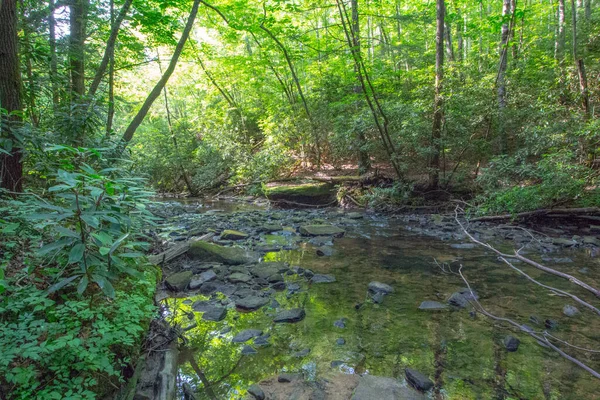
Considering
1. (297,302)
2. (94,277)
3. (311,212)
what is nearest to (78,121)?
(94,277)

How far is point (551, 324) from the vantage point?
3.57 metres

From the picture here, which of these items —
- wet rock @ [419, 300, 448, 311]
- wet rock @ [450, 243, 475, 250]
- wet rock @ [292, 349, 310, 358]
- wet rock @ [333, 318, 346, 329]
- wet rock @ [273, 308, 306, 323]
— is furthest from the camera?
wet rock @ [450, 243, 475, 250]

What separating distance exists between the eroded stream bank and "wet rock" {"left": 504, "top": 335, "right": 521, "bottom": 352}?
0.01 meters

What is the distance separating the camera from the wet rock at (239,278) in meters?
4.95

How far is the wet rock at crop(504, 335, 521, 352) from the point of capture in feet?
10.3

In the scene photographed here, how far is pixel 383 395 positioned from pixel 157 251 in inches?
170

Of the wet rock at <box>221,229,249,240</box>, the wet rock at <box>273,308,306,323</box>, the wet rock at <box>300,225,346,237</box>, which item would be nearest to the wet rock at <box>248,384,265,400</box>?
the wet rock at <box>273,308,306,323</box>

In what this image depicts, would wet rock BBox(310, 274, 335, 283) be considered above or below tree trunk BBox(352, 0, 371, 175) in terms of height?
below

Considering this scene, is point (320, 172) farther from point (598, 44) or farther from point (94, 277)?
point (94, 277)

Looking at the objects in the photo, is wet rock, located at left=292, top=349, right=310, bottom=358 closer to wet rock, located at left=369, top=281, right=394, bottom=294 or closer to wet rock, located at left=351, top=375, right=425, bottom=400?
wet rock, located at left=351, top=375, right=425, bottom=400

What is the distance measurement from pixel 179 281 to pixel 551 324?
455 cm

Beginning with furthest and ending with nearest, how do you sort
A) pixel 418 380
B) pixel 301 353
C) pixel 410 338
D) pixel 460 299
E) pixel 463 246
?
pixel 463 246 < pixel 460 299 < pixel 410 338 < pixel 301 353 < pixel 418 380

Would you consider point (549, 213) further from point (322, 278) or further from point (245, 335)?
point (245, 335)

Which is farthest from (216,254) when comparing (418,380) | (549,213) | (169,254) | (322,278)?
(549,213)
